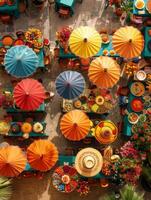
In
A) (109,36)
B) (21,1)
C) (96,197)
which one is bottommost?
(96,197)

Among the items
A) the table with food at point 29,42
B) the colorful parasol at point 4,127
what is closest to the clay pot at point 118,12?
Answer: the table with food at point 29,42

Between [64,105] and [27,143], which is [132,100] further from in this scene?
[27,143]

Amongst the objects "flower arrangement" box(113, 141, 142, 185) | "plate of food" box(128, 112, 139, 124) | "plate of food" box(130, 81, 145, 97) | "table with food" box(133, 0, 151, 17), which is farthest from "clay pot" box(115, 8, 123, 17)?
"flower arrangement" box(113, 141, 142, 185)

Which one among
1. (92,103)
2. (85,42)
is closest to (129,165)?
(92,103)

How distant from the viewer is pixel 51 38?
1747 centimetres

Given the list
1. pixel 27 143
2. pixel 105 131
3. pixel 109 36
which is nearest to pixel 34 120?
pixel 27 143

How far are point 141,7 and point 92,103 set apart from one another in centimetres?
392

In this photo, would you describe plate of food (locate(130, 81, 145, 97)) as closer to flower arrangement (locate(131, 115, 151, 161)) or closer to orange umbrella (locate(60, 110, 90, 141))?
flower arrangement (locate(131, 115, 151, 161))

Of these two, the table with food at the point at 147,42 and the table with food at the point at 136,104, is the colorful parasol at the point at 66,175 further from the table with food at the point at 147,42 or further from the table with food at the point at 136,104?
the table with food at the point at 147,42

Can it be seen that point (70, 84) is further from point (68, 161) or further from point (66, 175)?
point (66, 175)

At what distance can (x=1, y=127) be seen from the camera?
16.5 m

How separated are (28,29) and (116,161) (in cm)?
586

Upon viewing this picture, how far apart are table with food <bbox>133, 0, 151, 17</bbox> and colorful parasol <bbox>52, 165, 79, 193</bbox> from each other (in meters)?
6.11

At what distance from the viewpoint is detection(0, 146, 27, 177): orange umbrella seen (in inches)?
607
